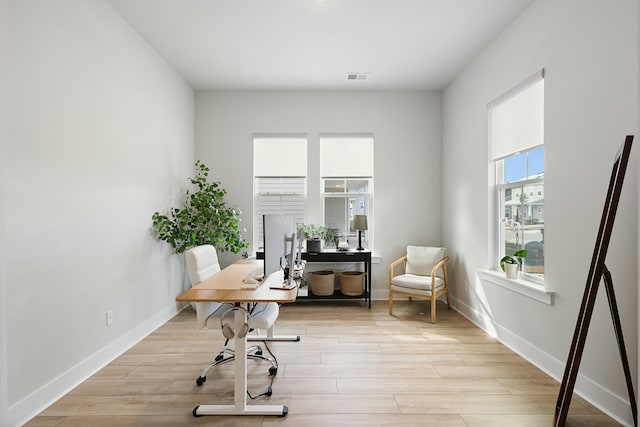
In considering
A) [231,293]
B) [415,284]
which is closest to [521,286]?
[415,284]

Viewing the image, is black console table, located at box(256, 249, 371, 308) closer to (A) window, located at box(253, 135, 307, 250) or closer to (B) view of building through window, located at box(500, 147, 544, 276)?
(A) window, located at box(253, 135, 307, 250)

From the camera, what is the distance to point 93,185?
2750 mm

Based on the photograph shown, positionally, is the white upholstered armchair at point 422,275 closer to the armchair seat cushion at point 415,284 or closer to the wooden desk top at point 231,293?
the armchair seat cushion at point 415,284

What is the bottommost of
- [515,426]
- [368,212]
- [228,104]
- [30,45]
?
[515,426]

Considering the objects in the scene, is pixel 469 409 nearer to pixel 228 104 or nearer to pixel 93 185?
pixel 93 185

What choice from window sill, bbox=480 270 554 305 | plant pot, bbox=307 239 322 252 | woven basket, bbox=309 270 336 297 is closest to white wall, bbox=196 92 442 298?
plant pot, bbox=307 239 322 252

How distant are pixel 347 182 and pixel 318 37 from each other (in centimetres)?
214

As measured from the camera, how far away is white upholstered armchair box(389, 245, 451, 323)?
4.08m

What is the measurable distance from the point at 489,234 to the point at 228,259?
10.9 ft

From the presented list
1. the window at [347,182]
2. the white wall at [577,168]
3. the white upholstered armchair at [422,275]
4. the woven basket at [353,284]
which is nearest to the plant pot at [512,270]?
the white wall at [577,168]

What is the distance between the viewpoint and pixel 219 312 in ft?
8.46

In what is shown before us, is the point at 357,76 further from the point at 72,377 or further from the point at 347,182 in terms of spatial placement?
the point at 72,377

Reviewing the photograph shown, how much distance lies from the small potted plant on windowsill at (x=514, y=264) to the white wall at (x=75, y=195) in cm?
345

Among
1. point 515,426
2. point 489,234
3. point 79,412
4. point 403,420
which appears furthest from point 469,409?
point 79,412
